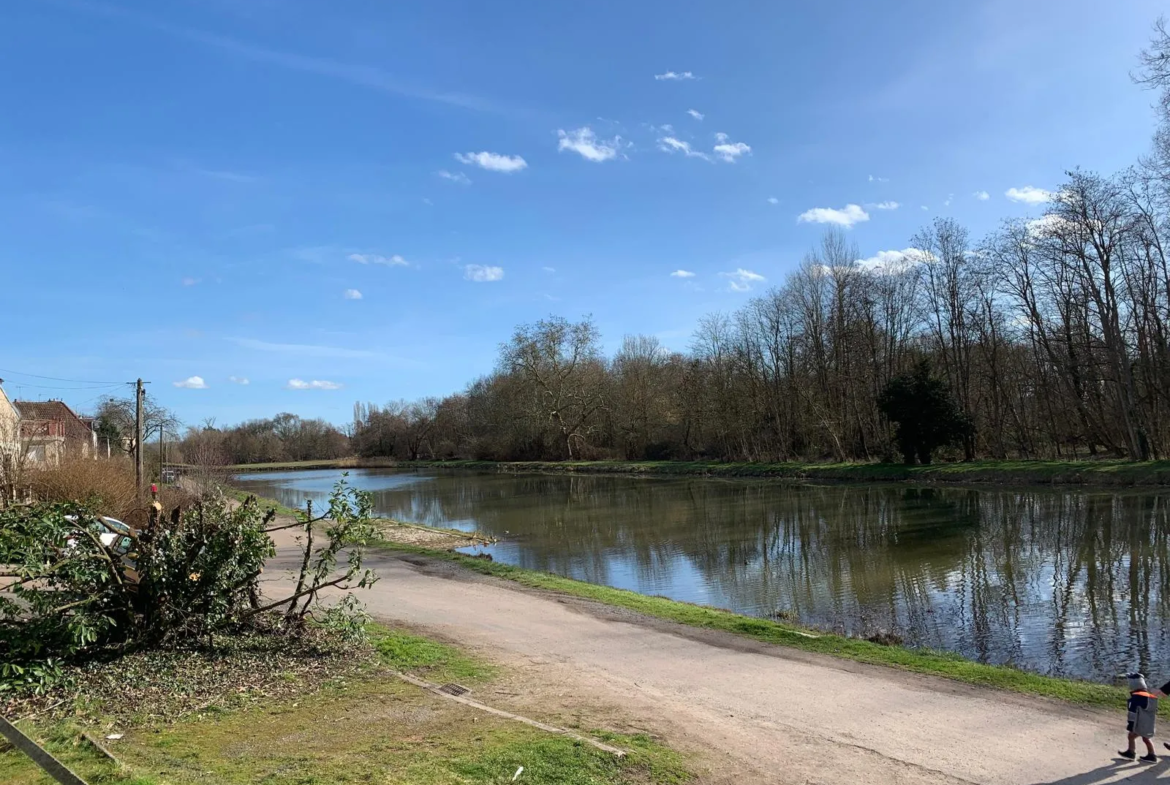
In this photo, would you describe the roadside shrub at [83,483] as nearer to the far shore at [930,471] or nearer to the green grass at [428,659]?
the green grass at [428,659]

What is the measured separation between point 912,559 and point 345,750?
563 inches

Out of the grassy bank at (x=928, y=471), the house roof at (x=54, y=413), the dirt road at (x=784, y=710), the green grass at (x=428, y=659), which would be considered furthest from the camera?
the house roof at (x=54, y=413)

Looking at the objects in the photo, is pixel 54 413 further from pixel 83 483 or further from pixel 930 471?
pixel 930 471

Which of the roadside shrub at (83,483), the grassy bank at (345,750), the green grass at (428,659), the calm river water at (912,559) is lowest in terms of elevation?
the calm river water at (912,559)

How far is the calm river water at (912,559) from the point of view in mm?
10234

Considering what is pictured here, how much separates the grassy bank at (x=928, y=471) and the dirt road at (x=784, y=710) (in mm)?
27330

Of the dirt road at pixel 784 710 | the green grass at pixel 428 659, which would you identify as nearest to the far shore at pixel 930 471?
the dirt road at pixel 784 710

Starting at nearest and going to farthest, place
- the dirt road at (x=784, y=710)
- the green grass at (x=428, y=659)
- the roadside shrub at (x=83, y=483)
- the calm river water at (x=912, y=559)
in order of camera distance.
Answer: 1. the dirt road at (x=784, y=710)
2. the green grass at (x=428, y=659)
3. the calm river water at (x=912, y=559)
4. the roadside shrub at (x=83, y=483)

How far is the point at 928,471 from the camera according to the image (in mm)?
36406

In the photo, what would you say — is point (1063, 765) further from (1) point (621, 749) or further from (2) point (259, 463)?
Answer: (2) point (259, 463)

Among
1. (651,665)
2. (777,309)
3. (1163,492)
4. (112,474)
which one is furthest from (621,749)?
(777,309)

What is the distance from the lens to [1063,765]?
5.21m

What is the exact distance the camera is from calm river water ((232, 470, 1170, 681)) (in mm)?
10234

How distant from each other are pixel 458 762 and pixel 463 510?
102ft
